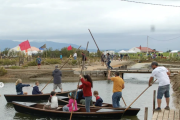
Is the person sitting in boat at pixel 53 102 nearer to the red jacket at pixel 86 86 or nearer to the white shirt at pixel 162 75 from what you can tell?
the red jacket at pixel 86 86

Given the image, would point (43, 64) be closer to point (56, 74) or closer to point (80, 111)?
point (56, 74)

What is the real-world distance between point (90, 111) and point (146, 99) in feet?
20.0

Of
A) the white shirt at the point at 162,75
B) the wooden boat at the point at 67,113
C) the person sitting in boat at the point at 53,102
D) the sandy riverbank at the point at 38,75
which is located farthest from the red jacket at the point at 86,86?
the sandy riverbank at the point at 38,75

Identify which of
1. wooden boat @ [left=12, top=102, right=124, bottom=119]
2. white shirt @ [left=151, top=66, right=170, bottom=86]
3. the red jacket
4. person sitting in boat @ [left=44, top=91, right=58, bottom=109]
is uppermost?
white shirt @ [left=151, top=66, right=170, bottom=86]

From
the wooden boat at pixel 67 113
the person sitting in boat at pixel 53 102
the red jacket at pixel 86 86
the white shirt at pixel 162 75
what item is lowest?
the wooden boat at pixel 67 113

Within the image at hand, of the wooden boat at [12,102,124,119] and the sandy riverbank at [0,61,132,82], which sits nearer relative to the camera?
the wooden boat at [12,102,124,119]

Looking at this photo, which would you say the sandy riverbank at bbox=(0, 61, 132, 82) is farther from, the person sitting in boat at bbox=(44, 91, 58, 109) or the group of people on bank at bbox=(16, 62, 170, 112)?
the person sitting in boat at bbox=(44, 91, 58, 109)

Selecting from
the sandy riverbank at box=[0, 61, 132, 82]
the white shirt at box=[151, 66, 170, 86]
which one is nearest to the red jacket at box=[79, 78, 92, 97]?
the white shirt at box=[151, 66, 170, 86]

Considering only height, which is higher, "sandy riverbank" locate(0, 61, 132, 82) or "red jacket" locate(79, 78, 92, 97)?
"red jacket" locate(79, 78, 92, 97)

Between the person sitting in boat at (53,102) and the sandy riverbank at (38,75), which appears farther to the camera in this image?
the sandy riverbank at (38,75)

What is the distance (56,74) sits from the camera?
1700 centimetres

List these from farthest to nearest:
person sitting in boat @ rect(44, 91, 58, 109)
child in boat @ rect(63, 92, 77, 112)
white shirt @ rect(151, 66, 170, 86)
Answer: person sitting in boat @ rect(44, 91, 58, 109) < child in boat @ rect(63, 92, 77, 112) < white shirt @ rect(151, 66, 170, 86)

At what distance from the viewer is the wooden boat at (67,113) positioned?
38.4 ft

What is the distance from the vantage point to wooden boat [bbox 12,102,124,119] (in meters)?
11.7
